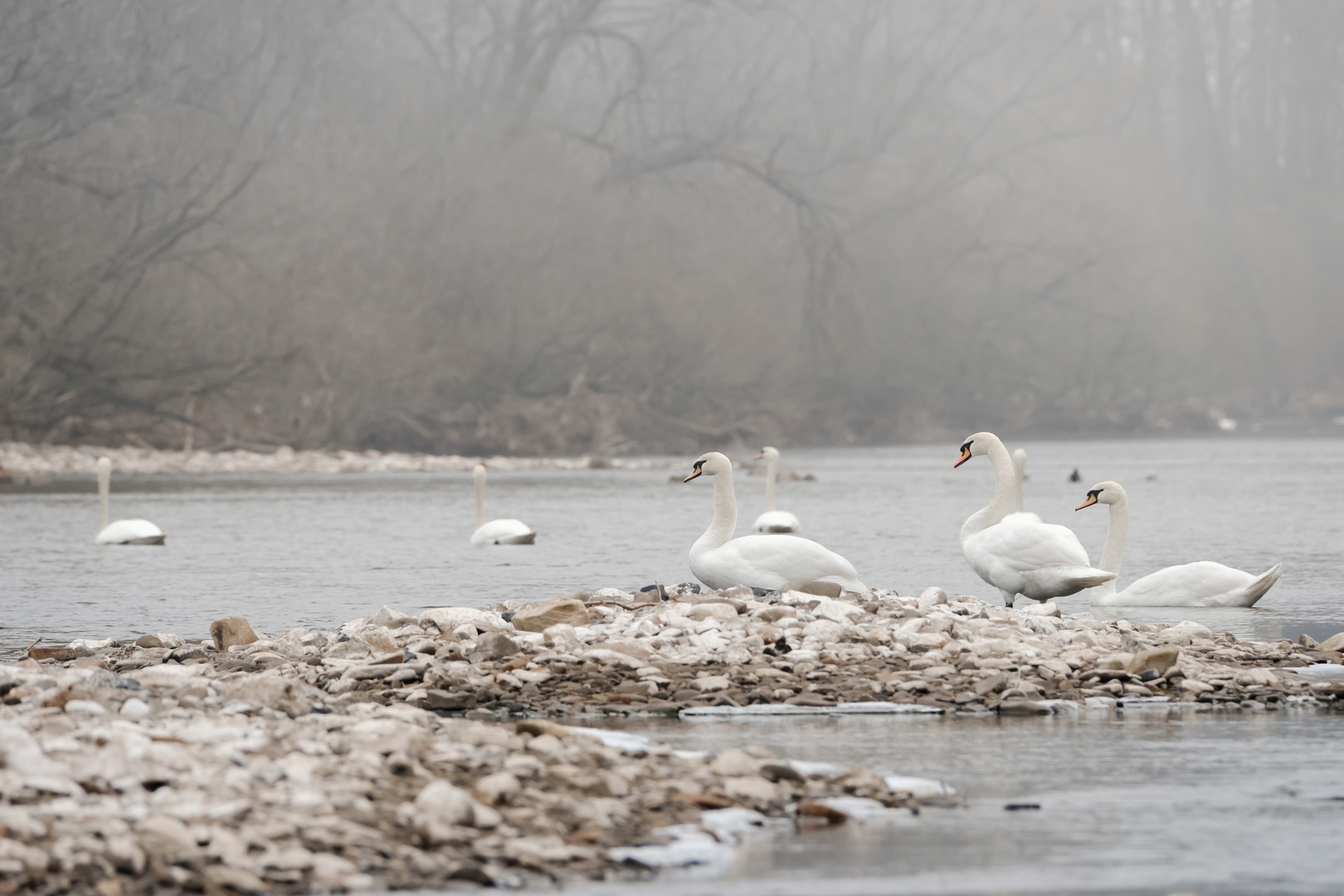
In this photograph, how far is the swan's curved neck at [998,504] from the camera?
11344 mm

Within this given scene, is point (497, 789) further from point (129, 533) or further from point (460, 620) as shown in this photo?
point (129, 533)

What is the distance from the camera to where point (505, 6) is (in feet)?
167

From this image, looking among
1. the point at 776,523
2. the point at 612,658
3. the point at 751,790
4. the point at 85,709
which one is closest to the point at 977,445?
the point at 776,523

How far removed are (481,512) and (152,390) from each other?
19.1 meters

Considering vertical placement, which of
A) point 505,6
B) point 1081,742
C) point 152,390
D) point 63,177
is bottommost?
point 1081,742

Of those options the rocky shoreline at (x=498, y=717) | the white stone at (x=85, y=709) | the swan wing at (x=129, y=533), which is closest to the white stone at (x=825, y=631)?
the rocky shoreline at (x=498, y=717)

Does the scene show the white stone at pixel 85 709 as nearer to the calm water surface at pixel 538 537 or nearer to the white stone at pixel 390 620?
the white stone at pixel 390 620

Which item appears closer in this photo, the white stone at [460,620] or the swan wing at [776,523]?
the white stone at [460,620]

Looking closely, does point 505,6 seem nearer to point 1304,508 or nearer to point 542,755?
point 1304,508

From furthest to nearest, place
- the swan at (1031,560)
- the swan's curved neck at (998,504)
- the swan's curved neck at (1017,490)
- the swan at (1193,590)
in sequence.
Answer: the swan's curved neck at (1017,490)
the swan's curved neck at (998,504)
the swan at (1193,590)
the swan at (1031,560)

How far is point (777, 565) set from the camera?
1020 cm

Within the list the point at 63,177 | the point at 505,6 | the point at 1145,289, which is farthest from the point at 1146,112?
the point at 63,177

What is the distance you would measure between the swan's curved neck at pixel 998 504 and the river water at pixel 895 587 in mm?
1099

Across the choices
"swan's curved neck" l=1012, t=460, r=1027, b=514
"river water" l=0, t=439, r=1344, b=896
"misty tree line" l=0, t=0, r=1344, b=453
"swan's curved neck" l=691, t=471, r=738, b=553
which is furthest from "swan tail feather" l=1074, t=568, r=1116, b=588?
"misty tree line" l=0, t=0, r=1344, b=453
